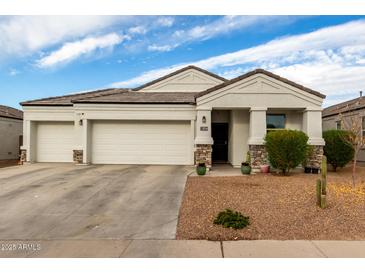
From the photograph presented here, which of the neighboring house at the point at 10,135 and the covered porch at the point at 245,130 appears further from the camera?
the neighboring house at the point at 10,135

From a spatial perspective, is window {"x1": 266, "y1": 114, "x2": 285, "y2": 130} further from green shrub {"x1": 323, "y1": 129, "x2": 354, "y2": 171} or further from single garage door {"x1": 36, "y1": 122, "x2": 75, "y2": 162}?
single garage door {"x1": 36, "y1": 122, "x2": 75, "y2": 162}

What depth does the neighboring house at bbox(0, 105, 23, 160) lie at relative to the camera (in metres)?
18.6

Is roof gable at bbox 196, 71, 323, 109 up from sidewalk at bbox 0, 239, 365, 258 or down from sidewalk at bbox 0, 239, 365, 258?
up

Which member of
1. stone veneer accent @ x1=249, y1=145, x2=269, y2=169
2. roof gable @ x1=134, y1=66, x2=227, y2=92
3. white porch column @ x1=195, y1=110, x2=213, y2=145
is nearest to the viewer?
stone veneer accent @ x1=249, y1=145, x2=269, y2=169

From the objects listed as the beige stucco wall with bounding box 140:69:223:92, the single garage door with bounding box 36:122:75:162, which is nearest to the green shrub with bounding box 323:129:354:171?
the beige stucco wall with bounding box 140:69:223:92

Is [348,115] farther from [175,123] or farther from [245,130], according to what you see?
[175,123]

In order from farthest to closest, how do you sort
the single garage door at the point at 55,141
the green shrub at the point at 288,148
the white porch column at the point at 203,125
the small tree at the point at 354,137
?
1. the single garage door at the point at 55,141
2. the white porch column at the point at 203,125
3. the green shrub at the point at 288,148
4. the small tree at the point at 354,137

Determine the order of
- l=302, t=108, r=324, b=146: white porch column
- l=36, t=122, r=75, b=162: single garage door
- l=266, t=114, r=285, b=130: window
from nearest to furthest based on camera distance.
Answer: l=302, t=108, r=324, b=146: white porch column → l=266, t=114, r=285, b=130: window → l=36, t=122, r=75, b=162: single garage door

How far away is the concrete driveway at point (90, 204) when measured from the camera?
5.47m

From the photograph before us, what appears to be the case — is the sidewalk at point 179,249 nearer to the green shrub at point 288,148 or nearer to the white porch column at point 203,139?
the green shrub at point 288,148

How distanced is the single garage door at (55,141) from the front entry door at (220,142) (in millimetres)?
8523

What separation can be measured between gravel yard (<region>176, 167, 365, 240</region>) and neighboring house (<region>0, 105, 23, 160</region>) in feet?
53.3

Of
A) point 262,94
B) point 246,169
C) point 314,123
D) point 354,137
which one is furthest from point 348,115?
point 246,169

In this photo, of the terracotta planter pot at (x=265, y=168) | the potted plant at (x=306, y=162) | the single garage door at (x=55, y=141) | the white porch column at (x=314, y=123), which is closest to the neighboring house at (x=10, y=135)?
the single garage door at (x=55, y=141)
